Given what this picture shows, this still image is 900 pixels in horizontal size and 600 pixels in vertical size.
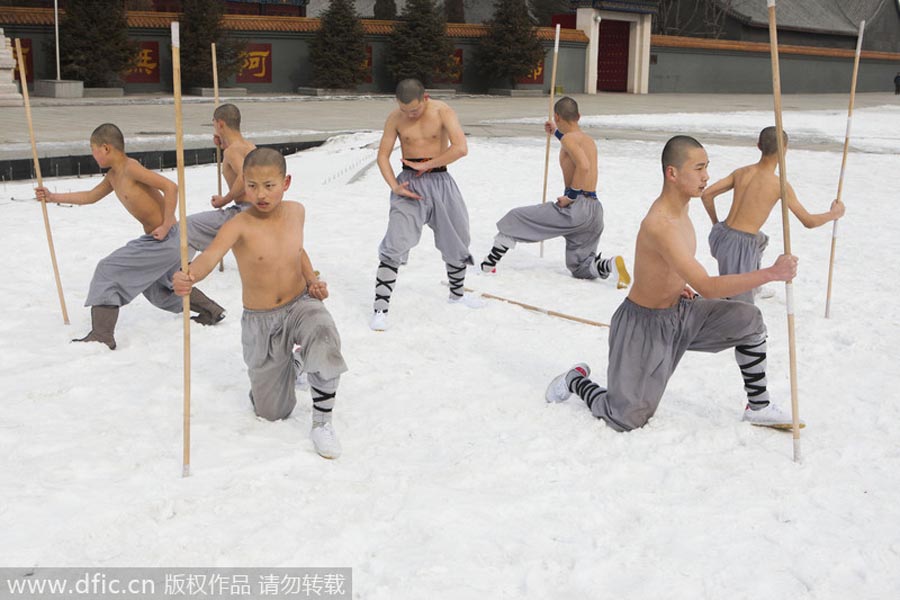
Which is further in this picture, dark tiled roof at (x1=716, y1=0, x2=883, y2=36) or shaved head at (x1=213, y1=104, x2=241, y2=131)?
dark tiled roof at (x1=716, y1=0, x2=883, y2=36)

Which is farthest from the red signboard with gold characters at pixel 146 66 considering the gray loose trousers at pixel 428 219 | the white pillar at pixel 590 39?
the gray loose trousers at pixel 428 219

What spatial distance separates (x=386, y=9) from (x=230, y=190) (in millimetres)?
26501

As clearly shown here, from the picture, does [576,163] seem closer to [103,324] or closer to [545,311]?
[545,311]

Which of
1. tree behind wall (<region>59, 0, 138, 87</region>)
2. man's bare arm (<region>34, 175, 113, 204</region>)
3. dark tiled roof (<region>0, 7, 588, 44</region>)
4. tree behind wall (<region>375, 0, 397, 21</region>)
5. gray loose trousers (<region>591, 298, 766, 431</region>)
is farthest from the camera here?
tree behind wall (<region>375, 0, 397, 21</region>)

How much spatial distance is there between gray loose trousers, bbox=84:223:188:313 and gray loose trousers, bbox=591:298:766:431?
2.64 metres

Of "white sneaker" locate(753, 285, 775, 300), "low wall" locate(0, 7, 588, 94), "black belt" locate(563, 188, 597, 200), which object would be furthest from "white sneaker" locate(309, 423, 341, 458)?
"low wall" locate(0, 7, 588, 94)

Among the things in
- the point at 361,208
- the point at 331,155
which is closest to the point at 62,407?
the point at 361,208

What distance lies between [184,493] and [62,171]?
9.30 m

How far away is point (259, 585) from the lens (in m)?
2.93

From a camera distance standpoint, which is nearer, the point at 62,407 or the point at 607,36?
the point at 62,407

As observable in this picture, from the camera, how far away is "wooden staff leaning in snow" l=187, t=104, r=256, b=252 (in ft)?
20.2

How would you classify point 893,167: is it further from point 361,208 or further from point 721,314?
point 721,314

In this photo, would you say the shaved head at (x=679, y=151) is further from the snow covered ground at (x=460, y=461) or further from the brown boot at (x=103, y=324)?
the brown boot at (x=103, y=324)

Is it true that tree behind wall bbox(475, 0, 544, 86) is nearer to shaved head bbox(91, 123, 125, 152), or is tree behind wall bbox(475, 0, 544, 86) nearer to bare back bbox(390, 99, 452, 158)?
bare back bbox(390, 99, 452, 158)
